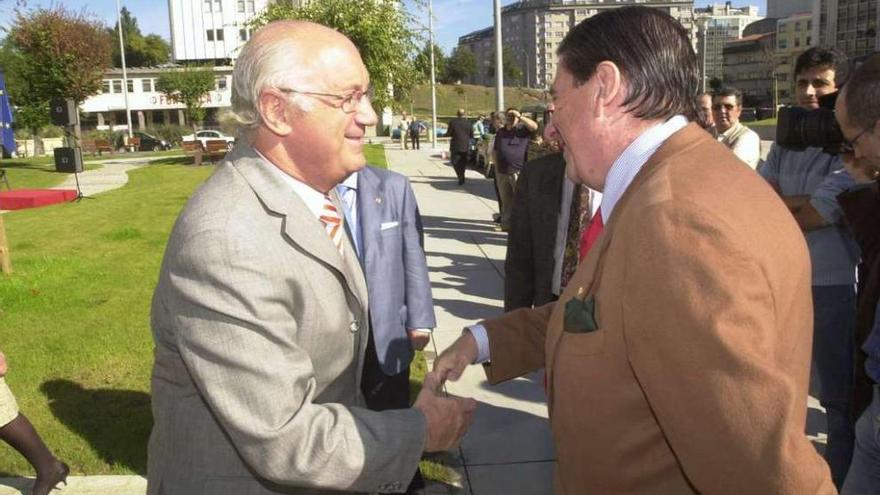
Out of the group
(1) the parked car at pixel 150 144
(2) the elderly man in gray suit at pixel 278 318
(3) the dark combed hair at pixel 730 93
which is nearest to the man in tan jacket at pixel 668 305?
(2) the elderly man in gray suit at pixel 278 318

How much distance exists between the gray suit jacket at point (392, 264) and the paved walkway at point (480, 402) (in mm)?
804

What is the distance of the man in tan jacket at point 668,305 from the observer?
3.84 feet

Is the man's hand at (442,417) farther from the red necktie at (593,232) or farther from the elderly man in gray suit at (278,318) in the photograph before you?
the red necktie at (593,232)

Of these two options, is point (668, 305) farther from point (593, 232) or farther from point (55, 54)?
point (55, 54)

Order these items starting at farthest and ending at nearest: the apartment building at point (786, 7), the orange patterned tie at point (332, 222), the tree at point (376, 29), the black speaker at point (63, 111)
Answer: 1. the apartment building at point (786, 7)
2. the tree at point (376, 29)
3. the black speaker at point (63, 111)
4. the orange patterned tie at point (332, 222)

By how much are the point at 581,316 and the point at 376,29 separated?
18.2 metres

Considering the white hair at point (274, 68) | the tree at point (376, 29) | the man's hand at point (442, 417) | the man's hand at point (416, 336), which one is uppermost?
the tree at point (376, 29)

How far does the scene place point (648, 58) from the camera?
1517mm

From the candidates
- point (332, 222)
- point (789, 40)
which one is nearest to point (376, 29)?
point (332, 222)

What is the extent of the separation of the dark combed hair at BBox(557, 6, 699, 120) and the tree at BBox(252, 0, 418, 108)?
15.7 metres

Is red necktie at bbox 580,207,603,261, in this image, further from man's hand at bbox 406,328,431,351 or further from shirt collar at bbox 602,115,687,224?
man's hand at bbox 406,328,431,351

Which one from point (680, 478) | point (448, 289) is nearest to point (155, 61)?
point (448, 289)

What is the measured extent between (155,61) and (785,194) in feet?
333

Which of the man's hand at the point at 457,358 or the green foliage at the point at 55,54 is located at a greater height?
the green foliage at the point at 55,54
